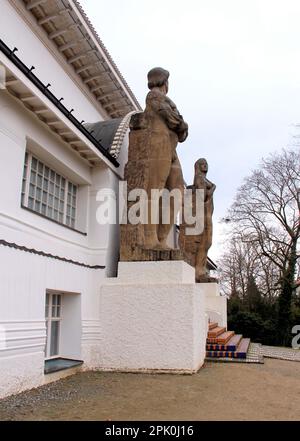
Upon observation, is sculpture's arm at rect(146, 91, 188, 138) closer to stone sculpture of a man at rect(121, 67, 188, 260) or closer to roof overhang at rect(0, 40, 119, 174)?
stone sculpture of a man at rect(121, 67, 188, 260)

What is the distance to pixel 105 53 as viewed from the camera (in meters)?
11.2

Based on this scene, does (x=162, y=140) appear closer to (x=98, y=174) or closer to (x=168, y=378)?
(x=98, y=174)

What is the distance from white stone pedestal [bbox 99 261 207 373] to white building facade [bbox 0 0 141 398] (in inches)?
16.5

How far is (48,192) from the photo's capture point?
24.7ft

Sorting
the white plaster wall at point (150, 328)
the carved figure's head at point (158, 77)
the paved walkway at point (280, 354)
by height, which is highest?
the carved figure's head at point (158, 77)

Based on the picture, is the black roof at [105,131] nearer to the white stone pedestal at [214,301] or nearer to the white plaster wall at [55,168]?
the white plaster wall at [55,168]

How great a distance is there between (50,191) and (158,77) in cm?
334

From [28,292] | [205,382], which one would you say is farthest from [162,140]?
[205,382]

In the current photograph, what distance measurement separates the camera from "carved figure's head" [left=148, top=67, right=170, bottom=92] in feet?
28.6

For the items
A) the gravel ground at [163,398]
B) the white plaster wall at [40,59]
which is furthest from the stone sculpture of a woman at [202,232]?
the gravel ground at [163,398]

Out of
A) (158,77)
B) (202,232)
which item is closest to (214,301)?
(202,232)

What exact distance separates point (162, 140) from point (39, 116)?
8.53ft

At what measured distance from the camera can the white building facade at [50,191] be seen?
5727mm

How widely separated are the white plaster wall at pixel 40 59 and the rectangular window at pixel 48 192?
239 centimetres
